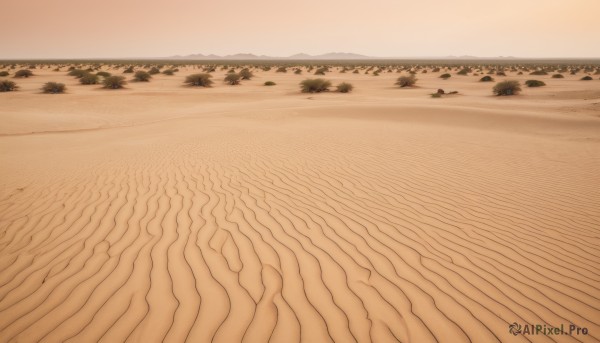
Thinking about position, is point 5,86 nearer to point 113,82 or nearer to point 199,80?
point 113,82

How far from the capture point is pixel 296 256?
3.18 meters

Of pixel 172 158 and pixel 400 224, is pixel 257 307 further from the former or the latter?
pixel 172 158

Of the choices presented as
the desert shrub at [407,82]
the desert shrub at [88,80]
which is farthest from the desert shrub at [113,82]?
the desert shrub at [407,82]

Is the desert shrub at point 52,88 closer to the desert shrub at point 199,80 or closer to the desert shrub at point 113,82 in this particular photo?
the desert shrub at point 113,82

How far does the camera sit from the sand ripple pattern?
2.32m

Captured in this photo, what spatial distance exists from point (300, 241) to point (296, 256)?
32 cm

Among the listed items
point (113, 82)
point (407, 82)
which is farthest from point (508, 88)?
point (113, 82)

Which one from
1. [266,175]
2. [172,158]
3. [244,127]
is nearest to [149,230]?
[266,175]

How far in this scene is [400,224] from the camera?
12.9 ft

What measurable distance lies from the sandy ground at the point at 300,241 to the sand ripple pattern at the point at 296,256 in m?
0.02

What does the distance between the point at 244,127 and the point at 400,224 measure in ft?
26.7

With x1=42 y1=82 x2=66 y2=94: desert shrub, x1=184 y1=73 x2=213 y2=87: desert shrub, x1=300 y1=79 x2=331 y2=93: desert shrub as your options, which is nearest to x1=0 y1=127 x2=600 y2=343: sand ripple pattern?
x1=300 y1=79 x2=331 y2=93: desert shrub

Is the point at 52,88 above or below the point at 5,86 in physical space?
below

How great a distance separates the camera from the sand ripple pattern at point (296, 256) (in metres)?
2.32
